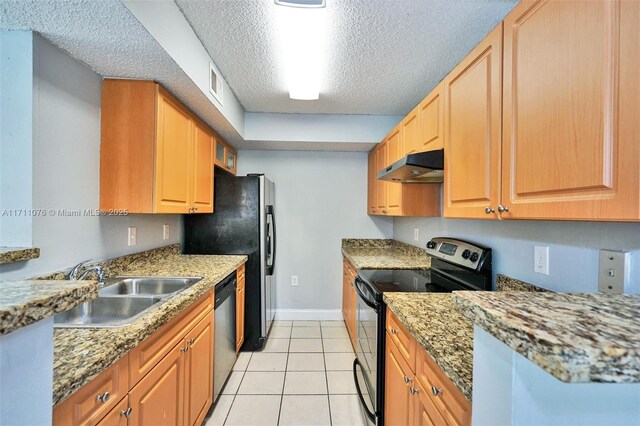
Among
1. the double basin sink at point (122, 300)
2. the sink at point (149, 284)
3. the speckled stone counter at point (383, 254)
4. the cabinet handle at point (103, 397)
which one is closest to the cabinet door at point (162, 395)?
the cabinet handle at point (103, 397)

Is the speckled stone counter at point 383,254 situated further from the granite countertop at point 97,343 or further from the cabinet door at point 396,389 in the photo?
the granite countertop at point 97,343

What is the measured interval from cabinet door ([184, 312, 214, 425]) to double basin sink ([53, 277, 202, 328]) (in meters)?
0.29

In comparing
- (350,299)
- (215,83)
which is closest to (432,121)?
(215,83)

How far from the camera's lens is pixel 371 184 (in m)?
3.20

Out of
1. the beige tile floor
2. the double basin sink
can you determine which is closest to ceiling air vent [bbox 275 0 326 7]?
the double basin sink

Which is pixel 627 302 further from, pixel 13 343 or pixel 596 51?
pixel 13 343

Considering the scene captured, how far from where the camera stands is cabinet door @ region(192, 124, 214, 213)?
2.15 metres

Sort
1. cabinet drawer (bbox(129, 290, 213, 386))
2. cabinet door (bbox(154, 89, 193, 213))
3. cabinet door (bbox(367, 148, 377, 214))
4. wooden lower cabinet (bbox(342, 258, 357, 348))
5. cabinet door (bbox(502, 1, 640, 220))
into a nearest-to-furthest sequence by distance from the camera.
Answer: cabinet door (bbox(502, 1, 640, 220)) < cabinet drawer (bbox(129, 290, 213, 386)) < cabinet door (bbox(154, 89, 193, 213)) < wooden lower cabinet (bbox(342, 258, 357, 348)) < cabinet door (bbox(367, 148, 377, 214))

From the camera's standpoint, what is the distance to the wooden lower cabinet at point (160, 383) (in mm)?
803

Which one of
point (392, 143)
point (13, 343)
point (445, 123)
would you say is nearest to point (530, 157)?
point (445, 123)

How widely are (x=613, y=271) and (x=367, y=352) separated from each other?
1333mm

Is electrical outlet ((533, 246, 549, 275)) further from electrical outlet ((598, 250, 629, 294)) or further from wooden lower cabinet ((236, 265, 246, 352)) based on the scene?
wooden lower cabinet ((236, 265, 246, 352))

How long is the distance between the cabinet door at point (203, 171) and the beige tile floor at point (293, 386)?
4.72ft

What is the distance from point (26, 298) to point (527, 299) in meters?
0.94
